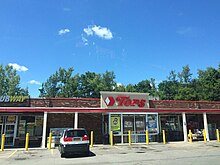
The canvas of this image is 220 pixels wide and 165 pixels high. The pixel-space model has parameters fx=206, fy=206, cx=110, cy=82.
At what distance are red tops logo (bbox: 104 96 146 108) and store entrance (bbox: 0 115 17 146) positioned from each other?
896cm

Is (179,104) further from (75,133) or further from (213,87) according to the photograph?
(213,87)

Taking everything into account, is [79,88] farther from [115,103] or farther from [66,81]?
[115,103]

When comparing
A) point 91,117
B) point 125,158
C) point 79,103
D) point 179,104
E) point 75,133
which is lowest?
point 125,158

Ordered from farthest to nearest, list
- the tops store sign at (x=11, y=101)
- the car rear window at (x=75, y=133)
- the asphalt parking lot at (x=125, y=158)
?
1. the tops store sign at (x=11, y=101)
2. the car rear window at (x=75, y=133)
3. the asphalt parking lot at (x=125, y=158)

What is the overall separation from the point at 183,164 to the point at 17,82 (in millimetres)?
57426

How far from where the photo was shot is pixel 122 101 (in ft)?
67.4

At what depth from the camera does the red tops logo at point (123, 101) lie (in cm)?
2031

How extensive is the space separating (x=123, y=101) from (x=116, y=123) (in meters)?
2.33

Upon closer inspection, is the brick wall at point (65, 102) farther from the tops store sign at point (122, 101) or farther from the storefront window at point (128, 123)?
the storefront window at point (128, 123)

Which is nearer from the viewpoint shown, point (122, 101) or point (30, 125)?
point (30, 125)

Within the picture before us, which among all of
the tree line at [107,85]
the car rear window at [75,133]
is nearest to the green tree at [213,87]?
the tree line at [107,85]

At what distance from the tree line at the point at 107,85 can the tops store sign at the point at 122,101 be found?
111 ft

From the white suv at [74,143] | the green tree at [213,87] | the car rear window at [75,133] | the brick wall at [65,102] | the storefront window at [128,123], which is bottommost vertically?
the white suv at [74,143]

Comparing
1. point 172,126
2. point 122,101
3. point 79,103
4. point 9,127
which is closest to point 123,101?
point 122,101
